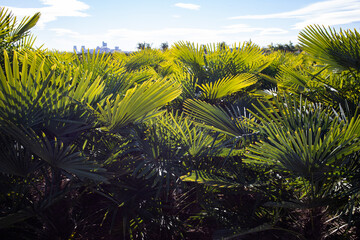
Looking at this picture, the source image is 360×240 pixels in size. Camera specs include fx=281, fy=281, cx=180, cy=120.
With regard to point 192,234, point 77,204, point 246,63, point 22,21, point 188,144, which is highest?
point 22,21

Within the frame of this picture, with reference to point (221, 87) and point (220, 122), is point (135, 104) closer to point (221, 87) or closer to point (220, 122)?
point (220, 122)

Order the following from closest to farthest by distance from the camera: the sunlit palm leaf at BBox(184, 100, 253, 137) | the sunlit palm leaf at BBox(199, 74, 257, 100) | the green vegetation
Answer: the green vegetation → the sunlit palm leaf at BBox(184, 100, 253, 137) → the sunlit palm leaf at BBox(199, 74, 257, 100)

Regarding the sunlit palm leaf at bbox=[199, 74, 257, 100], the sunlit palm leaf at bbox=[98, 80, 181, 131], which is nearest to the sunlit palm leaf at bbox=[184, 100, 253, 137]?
the sunlit palm leaf at bbox=[98, 80, 181, 131]

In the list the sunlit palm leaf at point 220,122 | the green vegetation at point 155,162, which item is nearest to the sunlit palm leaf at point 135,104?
the green vegetation at point 155,162

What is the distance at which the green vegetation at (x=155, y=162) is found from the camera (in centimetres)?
106

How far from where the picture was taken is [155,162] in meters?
1.24

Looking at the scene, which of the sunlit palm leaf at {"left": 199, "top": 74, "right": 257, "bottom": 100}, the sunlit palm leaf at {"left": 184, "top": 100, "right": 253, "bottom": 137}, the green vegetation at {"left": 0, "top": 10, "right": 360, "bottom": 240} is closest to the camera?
the green vegetation at {"left": 0, "top": 10, "right": 360, "bottom": 240}

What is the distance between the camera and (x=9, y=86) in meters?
1.03

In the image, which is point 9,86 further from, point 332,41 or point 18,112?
point 332,41

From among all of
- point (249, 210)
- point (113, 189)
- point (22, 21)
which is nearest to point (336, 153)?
point (249, 210)

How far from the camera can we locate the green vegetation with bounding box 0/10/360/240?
106 cm

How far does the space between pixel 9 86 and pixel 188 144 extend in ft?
2.52

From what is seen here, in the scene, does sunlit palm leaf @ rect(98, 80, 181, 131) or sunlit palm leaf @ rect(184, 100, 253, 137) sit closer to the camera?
sunlit palm leaf @ rect(98, 80, 181, 131)

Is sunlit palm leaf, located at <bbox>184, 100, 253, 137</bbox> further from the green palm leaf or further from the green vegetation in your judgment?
the green palm leaf
